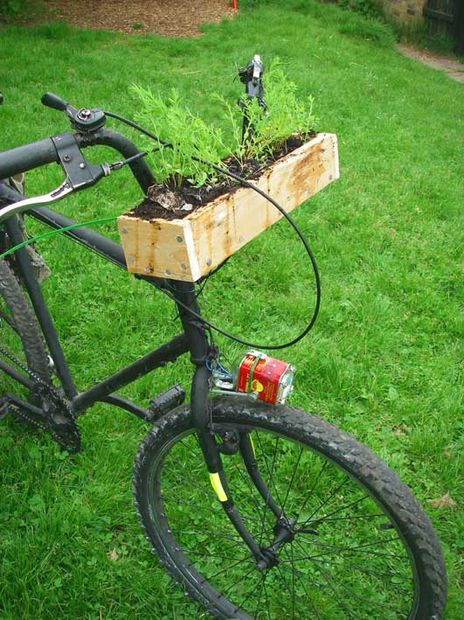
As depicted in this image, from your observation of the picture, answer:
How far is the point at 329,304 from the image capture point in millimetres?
4004

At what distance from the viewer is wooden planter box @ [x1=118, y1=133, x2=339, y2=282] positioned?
4.83 ft

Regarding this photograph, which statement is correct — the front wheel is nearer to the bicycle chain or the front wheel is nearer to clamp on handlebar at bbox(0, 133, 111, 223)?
the bicycle chain

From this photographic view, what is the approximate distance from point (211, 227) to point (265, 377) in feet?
1.64

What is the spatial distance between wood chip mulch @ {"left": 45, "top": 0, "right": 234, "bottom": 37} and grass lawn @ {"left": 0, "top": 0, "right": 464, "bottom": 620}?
268 cm

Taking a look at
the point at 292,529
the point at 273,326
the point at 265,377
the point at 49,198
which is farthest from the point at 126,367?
the point at 273,326

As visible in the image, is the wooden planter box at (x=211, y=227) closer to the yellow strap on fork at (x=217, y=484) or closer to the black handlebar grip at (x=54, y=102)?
the black handlebar grip at (x=54, y=102)

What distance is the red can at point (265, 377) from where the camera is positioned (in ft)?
5.87

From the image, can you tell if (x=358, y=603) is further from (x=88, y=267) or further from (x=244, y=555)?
(x=88, y=267)

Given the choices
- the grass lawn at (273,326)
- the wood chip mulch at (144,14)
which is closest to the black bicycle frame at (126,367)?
the grass lawn at (273,326)

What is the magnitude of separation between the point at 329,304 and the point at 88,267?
158 centimetres

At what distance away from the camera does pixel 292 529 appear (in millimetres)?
2133

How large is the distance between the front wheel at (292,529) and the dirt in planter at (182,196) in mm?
630

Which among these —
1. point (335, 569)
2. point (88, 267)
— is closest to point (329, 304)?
point (88, 267)

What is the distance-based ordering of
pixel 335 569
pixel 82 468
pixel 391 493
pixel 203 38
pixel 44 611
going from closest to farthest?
pixel 391 493 → pixel 44 611 → pixel 335 569 → pixel 82 468 → pixel 203 38
